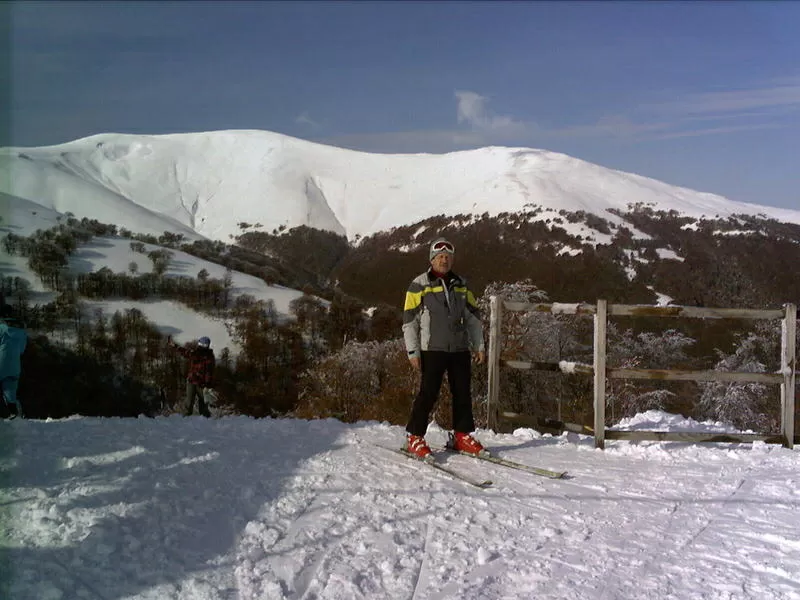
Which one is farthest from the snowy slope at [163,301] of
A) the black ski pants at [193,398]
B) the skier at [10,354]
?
the skier at [10,354]

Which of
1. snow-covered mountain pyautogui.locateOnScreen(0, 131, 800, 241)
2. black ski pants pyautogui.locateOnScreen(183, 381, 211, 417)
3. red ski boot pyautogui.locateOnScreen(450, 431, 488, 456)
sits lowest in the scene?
black ski pants pyautogui.locateOnScreen(183, 381, 211, 417)

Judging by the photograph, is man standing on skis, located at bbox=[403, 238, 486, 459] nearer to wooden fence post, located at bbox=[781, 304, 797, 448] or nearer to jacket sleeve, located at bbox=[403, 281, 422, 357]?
jacket sleeve, located at bbox=[403, 281, 422, 357]

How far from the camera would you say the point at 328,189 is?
18450 centimetres

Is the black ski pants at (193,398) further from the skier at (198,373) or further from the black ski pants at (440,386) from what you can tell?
the black ski pants at (440,386)

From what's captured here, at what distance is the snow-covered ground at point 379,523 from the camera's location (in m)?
3.57

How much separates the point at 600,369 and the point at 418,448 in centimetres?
210

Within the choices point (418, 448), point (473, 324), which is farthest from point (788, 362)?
point (418, 448)

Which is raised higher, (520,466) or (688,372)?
(688,372)

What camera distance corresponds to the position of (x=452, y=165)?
181000mm

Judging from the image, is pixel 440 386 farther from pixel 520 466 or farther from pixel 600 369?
pixel 600 369

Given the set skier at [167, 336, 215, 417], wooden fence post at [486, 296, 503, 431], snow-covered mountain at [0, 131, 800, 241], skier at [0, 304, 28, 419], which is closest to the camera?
wooden fence post at [486, 296, 503, 431]

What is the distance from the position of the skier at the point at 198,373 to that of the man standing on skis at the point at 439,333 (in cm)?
530

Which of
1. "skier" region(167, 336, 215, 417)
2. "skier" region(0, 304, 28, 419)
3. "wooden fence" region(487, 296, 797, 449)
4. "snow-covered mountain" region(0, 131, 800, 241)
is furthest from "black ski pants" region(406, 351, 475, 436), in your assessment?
"snow-covered mountain" region(0, 131, 800, 241)

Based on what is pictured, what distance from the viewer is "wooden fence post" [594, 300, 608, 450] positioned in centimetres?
673
